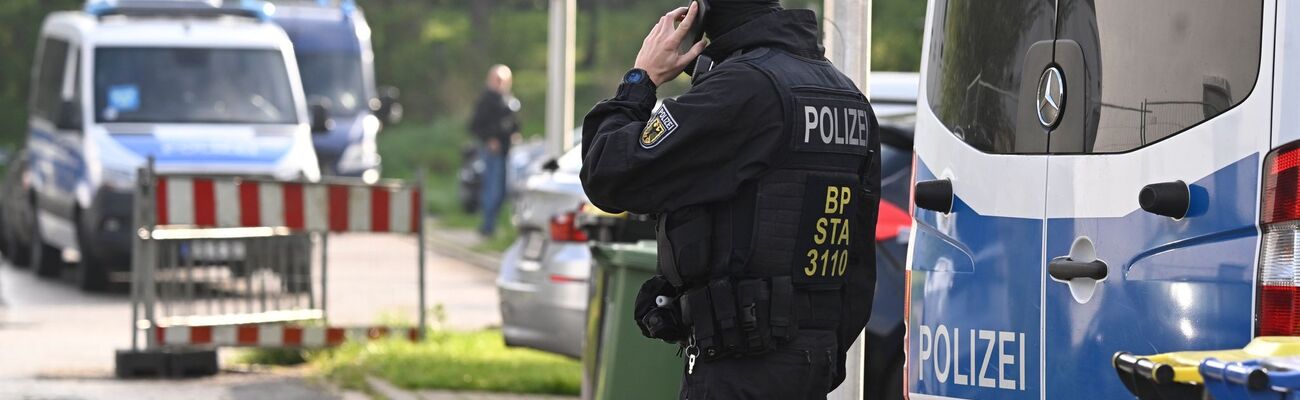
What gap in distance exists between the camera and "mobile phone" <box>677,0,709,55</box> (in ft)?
14.2

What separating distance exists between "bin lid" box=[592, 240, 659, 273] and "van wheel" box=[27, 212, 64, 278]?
11.7 metres

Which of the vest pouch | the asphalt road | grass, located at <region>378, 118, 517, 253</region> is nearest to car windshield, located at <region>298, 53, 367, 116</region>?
the asphalt road

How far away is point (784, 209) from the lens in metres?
4.23

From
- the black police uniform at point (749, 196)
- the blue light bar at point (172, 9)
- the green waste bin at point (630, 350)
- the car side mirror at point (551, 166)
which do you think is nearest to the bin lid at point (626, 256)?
the green waste bin at point (630, 350)

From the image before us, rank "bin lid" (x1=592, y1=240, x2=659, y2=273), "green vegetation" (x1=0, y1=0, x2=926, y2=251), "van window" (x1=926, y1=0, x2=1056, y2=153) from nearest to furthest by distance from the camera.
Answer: "van window" (x1=926, y1=0, x2=1056, y2=153)
"bin lid" (x1=592, y1=240, x2=659, y2=273)
"green vegetation" (x1=0, y1=0, x2=926, y2=251)

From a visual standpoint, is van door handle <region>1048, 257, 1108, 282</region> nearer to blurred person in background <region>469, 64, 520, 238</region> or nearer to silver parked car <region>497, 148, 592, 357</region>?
silver parked car <region>497, 148, 592, 357</region>

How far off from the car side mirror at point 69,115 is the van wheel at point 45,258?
6.31 feet

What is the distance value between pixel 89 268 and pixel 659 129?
1168cm

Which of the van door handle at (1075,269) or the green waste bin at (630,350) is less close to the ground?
the van door handle at (1075,269)

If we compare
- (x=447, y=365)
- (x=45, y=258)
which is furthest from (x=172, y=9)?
(x=447, y=365)

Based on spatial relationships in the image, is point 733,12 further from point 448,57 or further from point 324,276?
Answer: point 448,57

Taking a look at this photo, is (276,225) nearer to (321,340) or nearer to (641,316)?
(321,340)

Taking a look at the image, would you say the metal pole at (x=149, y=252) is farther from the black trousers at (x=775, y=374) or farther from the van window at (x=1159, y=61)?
the van window at (x=1159, y=61)

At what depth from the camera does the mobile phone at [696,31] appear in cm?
434
